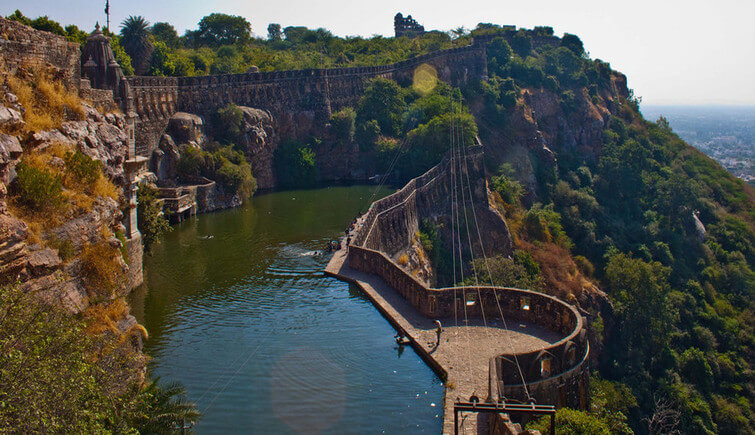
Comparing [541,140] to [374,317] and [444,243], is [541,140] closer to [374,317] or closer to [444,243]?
[444,243]

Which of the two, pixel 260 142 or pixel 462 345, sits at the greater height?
pixel 260 142

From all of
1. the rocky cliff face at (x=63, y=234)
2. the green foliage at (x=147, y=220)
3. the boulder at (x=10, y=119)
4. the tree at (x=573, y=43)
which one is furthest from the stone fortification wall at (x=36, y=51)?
the tree at (x=573, y=43)

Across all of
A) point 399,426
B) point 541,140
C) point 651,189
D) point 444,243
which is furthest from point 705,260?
point 399,426

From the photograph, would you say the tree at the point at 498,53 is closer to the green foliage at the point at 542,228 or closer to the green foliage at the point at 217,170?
the green foliage at the point at 542,228

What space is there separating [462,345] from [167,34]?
269 feet

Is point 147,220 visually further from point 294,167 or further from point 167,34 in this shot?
point 167,34

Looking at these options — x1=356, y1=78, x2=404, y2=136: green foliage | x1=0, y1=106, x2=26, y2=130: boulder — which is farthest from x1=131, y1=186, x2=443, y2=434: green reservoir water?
x1=356, y1=78, x2=404, y2=136: green foliage

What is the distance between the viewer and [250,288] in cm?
2922

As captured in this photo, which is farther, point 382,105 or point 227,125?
point 382,105

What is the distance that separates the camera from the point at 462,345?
65.5 ft

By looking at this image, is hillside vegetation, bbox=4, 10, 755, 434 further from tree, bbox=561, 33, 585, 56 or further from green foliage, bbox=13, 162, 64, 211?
green foliage, bbox=13, 162, 64, 211

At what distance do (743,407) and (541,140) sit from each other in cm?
3570

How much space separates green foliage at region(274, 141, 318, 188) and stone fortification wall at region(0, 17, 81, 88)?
39077mm

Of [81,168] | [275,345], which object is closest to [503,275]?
[275,345]
